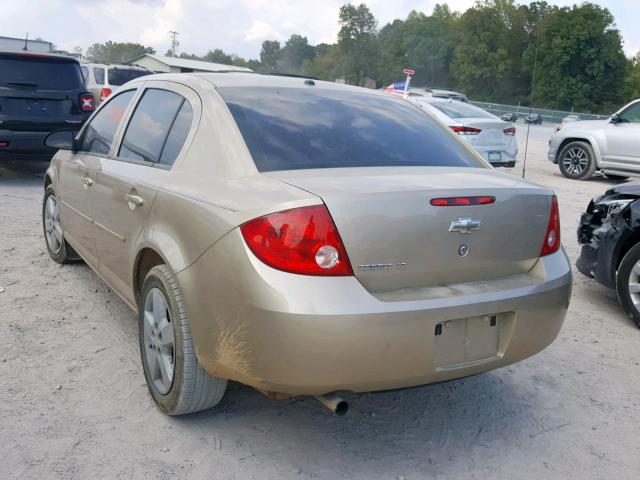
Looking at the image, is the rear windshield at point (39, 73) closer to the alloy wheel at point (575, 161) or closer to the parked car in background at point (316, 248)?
the parked car in background at point (316, 248)

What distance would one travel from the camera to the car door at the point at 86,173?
424cm

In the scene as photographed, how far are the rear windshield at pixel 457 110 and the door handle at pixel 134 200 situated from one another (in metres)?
10.0

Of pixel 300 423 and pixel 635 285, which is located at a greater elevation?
pixel 635 285

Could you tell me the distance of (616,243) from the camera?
16.4 feet

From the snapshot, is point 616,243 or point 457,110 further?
point 457,110

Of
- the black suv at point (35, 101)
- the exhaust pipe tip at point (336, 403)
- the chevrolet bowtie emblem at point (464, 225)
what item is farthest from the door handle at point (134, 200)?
the black suv at point (35, 101)

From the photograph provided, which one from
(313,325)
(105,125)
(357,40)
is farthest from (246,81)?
(357,40)

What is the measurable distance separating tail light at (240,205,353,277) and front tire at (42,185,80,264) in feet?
10.6

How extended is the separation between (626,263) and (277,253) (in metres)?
3.35

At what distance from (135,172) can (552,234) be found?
2201mm

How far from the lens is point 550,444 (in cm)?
316

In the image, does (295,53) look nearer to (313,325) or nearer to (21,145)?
(21,145)

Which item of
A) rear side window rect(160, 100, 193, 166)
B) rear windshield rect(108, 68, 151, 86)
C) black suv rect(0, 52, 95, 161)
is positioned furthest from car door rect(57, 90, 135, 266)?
rear windshield rect(108, 68, 151, 86)

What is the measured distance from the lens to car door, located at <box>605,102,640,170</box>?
12.4m
